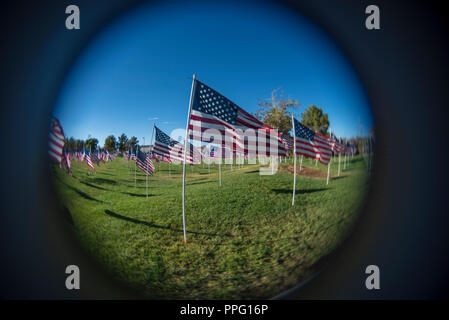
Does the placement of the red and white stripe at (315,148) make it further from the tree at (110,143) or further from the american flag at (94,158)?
the american flag at (94,158)

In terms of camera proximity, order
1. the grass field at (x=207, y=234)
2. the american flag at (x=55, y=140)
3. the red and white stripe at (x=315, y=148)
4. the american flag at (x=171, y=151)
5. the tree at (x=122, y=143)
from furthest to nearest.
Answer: the american flag at (x=171, y=151)
the red and white stripe at (x=315, y=148)
the tree at (x=122, y=143)
the american flag at (x=55, y=140)
the grass field at (x=207, y=234)

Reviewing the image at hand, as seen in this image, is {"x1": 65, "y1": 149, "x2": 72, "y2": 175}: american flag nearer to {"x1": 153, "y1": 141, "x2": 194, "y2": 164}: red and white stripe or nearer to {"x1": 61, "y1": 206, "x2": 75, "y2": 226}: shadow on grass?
{"x1": 61, "y1": 206, "x2": 75, "y2": 226}: shadow on grass

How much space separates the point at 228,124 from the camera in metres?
1.44

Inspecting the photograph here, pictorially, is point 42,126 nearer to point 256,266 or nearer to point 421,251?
point 256,266

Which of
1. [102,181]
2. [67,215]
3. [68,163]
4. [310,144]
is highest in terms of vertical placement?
[310,144]

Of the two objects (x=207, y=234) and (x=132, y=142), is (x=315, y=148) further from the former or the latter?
(x=132, y=142)

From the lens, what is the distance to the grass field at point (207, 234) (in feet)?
2.99

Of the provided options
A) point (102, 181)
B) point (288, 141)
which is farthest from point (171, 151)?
point (288, 141)

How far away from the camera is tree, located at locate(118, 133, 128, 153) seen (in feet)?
3.75

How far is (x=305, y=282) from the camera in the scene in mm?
989

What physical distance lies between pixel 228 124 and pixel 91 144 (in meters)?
1.13

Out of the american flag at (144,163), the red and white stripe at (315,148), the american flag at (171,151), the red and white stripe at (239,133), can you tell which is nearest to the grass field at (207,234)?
the american flag at (144,163)

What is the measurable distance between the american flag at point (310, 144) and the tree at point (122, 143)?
5.71 ft

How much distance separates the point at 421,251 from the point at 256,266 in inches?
51.6
